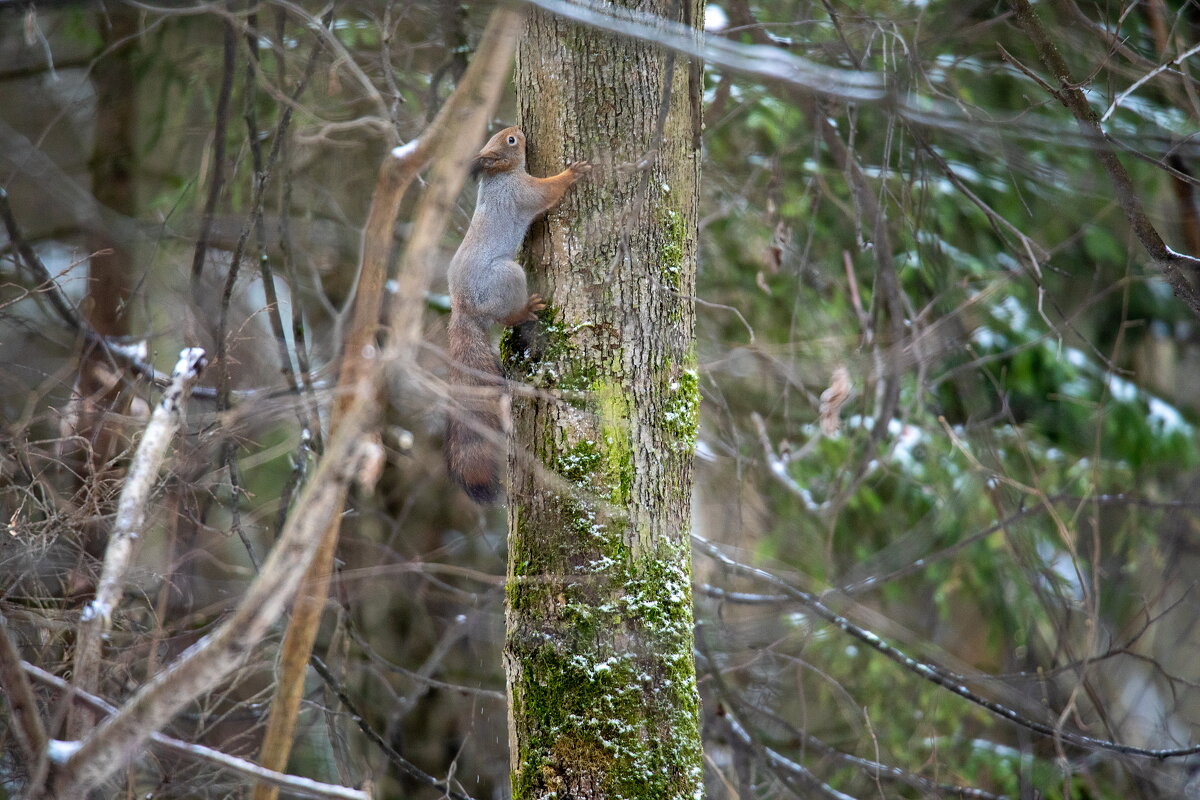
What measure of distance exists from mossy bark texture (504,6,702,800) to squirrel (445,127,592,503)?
3.4 inches

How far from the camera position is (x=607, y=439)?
2.65 m

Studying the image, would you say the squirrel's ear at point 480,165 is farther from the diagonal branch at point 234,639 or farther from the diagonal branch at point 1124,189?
the diagonal branch at point 1124,189

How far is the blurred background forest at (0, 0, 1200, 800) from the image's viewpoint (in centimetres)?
418

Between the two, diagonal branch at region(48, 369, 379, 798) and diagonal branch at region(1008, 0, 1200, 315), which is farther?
diagonal branch at region(1008, 0, 1200, 315)

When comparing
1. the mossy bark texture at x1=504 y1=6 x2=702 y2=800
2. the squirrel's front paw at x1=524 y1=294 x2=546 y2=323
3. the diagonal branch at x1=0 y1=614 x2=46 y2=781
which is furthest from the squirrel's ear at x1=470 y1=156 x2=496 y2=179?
the diagonal branch at x1=0 y1=614 x2=46 y2=781

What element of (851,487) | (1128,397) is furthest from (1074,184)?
(1128,397)

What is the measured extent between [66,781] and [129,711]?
0.18 meters

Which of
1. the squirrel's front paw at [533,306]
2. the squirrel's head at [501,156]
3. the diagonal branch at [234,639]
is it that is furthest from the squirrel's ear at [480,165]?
the diagonal branch at [234,639]

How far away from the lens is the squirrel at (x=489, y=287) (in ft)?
9.41

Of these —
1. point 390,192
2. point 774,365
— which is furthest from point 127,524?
point 774,365

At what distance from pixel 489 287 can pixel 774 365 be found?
1.46 metres

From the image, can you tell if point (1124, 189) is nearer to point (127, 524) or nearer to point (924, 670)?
point (924, 670)

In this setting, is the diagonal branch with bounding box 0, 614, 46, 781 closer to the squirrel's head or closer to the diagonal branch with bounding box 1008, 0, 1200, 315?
the squirrel's head

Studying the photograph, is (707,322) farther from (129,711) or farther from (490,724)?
(129,711)
